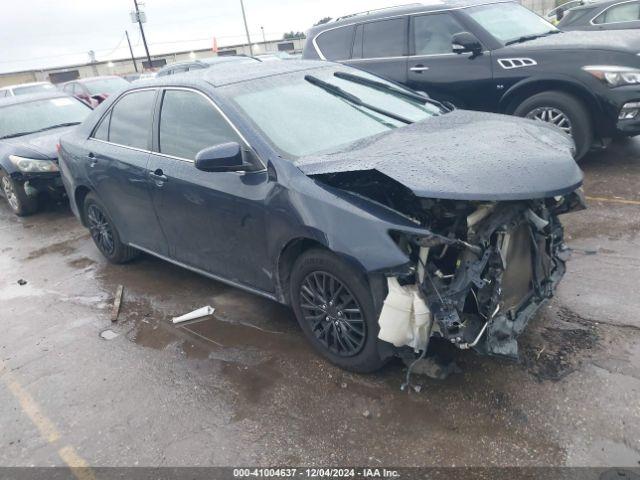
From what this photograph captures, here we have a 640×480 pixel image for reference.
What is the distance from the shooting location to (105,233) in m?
5.27

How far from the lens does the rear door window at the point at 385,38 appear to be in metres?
7.04

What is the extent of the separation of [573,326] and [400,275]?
1452 mm

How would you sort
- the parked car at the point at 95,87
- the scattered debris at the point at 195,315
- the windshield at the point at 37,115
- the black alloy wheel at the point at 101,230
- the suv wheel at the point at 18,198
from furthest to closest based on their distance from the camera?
1. the parked car at the point at 95,87
2. the windshield at the point at 37,115
3. the suv wheel at the point at 18,198
4. the black alloy wheel at the point at 101,230
5. the scattered debris at the point at 195,315

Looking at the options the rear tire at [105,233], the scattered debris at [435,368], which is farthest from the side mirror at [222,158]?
the rear tire at [105,233]

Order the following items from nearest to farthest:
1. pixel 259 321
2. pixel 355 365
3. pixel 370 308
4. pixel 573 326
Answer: pixel 370 308 → pixel 355 365 → pixel 573 326 → pixel 259 321

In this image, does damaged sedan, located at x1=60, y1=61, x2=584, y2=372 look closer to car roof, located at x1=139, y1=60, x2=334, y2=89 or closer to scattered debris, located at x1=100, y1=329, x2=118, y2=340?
car roof, located at x1=139, y1=60, x2=334, y2=89

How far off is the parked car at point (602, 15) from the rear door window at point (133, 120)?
920 centimetres

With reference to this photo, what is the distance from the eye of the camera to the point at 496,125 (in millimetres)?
3459

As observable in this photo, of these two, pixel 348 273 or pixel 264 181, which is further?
pixel 264 181

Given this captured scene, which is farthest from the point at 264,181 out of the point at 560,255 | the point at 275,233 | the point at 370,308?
the point at 560,255

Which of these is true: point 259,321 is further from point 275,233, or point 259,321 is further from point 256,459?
point 256,459

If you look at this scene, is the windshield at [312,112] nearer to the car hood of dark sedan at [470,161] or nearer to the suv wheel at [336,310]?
the car hood of dark sedan at [470,161]

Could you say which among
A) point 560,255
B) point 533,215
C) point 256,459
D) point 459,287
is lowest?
point 256,459

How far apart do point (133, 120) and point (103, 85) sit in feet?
40.6
